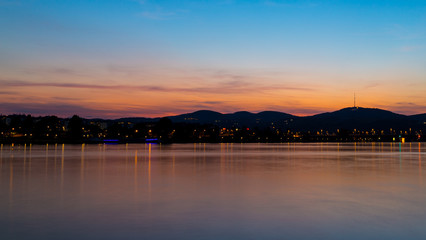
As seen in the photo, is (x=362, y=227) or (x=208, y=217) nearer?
(x=362, y=227)

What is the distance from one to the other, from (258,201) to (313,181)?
8.86 m

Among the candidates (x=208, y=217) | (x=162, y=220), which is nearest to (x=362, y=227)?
(x=208, y=217)


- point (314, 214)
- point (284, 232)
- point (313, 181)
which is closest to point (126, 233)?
point (284, 232)

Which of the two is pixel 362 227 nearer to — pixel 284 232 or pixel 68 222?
pixel 284 232

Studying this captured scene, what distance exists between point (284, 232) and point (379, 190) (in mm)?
10801

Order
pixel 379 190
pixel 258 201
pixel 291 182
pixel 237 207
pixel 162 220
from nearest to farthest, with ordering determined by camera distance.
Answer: pixel 162 220 → pixel 237 207 → pixel 258 201 → pixel 379 190 → pixel 291 182

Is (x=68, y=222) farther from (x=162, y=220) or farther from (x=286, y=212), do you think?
(x=286, y=212)

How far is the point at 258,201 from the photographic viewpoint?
656 inches

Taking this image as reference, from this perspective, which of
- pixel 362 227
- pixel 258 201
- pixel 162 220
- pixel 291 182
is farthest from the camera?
pixel 291 182

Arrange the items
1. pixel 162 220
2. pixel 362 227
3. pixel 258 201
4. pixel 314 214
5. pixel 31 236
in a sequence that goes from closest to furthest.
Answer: pixel 31 236 < pixel 362 227 < pixel 162 220 < pixel 314 214 < pixel 258 201

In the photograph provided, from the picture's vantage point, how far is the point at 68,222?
12297 mm

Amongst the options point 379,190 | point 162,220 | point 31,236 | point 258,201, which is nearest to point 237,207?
point 258,201

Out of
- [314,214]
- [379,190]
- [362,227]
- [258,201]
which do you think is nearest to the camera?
[362,227]

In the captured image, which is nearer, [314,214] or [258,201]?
[314,214]
